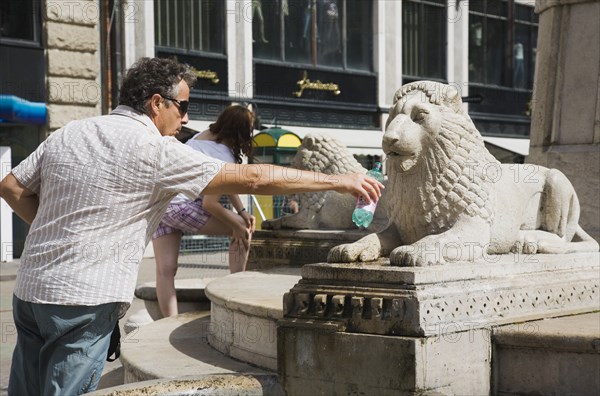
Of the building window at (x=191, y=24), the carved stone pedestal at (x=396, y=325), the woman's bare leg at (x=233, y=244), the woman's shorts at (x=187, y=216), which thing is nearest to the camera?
the carved stone pedestal at (x=396, y=325)

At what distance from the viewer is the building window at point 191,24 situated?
2059 centimetres

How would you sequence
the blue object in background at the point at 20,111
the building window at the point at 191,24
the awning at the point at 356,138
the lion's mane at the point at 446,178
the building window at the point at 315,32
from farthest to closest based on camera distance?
the awning at the point at 356,138, the building window at the point at 315,32, the building window at the point at 191,24, the blue object in background at the point at 20,111, the lion's mane at the point at 446,178

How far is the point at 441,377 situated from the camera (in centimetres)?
438

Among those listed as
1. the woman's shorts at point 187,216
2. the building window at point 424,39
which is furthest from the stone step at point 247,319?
the building window at point 424,39

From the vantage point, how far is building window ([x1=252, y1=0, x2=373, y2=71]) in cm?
2266

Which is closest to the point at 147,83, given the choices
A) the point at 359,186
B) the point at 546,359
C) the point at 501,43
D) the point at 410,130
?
the point at 359,186

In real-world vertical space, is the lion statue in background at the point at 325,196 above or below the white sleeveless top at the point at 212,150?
below

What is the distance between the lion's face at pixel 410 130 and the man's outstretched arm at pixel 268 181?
1.27m

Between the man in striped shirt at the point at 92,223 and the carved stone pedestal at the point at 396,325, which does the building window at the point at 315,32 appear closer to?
the carved stone pedestal at the point at 396,325

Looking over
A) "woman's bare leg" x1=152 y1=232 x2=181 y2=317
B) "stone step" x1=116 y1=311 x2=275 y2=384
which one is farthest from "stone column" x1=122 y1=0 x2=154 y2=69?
"stone step" x1=116 y1=311 x2=275 y2=384

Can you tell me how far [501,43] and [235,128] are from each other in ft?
→ 76.2

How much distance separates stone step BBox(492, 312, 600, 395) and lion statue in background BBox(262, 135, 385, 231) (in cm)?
370

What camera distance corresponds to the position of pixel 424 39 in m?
27.0

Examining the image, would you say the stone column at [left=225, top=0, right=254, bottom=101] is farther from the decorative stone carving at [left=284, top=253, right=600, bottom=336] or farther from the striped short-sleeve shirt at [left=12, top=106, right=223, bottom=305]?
the striped short-sleeve shirt at [left=12, top=106, right=223, bottom=305]
